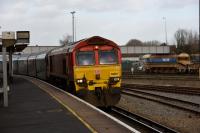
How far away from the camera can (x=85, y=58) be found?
1928 cm

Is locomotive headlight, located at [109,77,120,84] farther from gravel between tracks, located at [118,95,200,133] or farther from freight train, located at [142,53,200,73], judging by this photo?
freight train, located at [142,53,200,73]

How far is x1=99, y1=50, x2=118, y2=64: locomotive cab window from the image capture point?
1939 centimetres

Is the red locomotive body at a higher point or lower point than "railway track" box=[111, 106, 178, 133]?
higher

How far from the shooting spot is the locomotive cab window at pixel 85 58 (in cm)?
1914

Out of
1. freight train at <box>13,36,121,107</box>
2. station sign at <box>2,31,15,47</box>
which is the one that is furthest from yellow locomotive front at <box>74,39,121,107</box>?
station sign at <box>2,31,15,47</box>

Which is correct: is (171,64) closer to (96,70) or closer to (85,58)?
(85,58)

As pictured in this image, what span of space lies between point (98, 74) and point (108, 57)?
1.00 metres

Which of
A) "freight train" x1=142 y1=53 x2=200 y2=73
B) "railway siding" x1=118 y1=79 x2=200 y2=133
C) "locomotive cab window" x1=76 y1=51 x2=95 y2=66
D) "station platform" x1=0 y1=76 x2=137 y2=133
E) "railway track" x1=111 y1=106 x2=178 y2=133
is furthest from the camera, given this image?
"freight train" x1=142 y1=53 x2=200 y2=73

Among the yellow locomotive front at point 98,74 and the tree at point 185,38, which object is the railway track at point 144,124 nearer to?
the yellow locomotive front at point 98,74

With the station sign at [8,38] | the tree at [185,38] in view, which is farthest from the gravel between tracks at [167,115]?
the tree at [185,38]

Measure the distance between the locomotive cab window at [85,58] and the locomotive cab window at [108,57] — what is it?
0.40 metres

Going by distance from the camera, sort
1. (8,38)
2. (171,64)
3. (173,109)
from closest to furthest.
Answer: (8,38)
(173,109)
(171,64)

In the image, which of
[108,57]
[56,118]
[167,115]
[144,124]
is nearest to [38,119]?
[56,118]

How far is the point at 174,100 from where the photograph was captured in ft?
78.5
